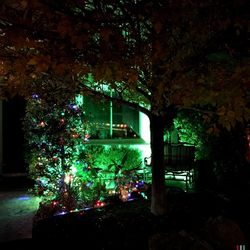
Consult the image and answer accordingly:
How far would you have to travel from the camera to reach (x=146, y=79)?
5480mm

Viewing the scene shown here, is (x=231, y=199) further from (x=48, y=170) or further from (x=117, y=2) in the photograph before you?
(x=117, y=2)

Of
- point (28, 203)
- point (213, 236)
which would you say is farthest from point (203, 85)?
point (28, 203)

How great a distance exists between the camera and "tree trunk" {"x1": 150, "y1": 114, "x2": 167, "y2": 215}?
614cm

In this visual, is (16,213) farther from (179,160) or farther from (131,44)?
(131,44)

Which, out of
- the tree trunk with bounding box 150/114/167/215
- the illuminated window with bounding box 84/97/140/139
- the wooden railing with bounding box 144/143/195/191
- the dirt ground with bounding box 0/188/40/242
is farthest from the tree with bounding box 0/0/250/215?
the illuminated window with bounding box 84/97/140/139

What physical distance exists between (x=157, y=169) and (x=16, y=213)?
3.01 meters

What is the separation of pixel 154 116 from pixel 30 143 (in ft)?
9.99

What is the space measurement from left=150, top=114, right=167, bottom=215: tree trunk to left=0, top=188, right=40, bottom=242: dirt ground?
2115mm

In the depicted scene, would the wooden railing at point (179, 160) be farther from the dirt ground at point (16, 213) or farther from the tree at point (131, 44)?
the tree at point (131, 44)

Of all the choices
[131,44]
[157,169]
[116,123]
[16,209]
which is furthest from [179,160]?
[131,44]

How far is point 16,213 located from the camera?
7.23 meters

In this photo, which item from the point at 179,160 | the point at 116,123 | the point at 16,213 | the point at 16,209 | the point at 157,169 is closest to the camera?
the point at 157,169

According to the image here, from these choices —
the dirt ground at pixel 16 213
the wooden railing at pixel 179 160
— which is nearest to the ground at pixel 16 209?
the dirt ground at pixel 16 213

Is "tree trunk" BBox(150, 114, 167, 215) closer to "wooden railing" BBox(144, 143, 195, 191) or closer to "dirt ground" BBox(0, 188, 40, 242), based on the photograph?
"dirt ground" BBox(0, 188, 40, 242)
